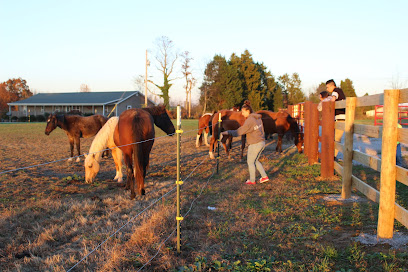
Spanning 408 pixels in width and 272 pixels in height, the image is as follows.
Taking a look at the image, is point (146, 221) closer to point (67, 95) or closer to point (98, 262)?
point (98, 262)

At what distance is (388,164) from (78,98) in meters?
46.8

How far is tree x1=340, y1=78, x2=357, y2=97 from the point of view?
175 ft

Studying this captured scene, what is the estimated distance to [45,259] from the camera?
3.29 meters

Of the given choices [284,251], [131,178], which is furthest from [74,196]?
[284,251]

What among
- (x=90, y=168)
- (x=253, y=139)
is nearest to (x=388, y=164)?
(x=253, y=139)

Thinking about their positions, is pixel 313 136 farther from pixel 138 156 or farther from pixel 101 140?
pixel 101 140

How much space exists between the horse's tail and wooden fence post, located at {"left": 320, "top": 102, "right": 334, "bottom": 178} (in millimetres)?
3870

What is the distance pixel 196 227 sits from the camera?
A: 420 cm

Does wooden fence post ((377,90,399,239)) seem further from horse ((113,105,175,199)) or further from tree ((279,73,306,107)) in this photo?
tree ((279,73,306,107))

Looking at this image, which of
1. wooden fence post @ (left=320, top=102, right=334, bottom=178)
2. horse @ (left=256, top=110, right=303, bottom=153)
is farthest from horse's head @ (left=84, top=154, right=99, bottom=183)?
horse @ (left=256, top=110, right=303, bottom=153)

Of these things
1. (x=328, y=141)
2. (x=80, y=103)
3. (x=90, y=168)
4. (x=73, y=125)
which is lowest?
(x=90, y=168)

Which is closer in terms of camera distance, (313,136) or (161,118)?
(161,118)

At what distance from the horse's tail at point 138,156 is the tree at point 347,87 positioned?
53450 mm

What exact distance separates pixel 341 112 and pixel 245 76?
40.7 meters
